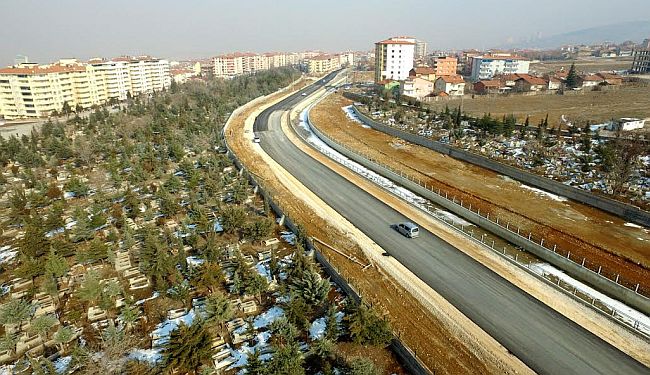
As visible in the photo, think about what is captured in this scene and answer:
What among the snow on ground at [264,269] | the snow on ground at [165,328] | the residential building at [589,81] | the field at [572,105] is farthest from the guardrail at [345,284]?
the residential building at [589,81]

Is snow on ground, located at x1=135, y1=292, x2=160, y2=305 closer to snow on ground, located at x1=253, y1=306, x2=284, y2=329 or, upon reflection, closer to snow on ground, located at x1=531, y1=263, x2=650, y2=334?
snow on ground, located at x1=253, y1=306, x2=284, y2=329

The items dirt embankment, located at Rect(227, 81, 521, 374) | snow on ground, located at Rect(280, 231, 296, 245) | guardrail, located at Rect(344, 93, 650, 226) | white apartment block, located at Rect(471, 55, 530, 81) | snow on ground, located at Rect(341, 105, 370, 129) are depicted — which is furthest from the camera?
white apartment block, located at Rect(471, 55, 530, 81)

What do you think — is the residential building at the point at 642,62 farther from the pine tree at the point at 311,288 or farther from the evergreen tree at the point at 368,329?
the evergreen tree at the point at 368,329

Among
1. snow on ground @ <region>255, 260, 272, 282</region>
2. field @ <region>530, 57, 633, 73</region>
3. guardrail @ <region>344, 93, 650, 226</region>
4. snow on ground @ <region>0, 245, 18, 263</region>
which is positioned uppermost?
field @ <region>530, 57, 633, 73</region>

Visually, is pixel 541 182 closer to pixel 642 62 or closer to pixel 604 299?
pixel 604 299

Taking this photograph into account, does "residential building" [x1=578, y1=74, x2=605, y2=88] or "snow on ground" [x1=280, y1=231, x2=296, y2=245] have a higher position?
"residential building" [x1=578, y1=74, x2=605, y2=88]

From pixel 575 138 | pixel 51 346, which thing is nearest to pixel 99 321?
pixel 51 346

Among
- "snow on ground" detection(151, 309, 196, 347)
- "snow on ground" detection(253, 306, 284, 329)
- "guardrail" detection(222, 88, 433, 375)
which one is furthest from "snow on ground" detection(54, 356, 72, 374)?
"guardrail" detection(222, 88, 433, 375)
